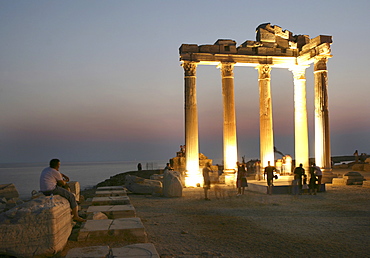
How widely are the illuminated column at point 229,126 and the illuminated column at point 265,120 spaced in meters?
2.11

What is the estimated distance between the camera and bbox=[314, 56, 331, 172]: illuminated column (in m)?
21.2

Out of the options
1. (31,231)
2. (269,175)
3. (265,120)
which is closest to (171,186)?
(269,175)

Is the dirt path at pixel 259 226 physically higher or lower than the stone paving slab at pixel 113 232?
lower

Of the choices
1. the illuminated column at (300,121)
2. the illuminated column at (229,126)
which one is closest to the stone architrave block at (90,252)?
the illuminated column at (229,126)

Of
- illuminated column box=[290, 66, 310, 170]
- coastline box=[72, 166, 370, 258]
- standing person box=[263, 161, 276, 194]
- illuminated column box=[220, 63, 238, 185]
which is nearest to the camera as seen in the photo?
coastline box=[72, 166, 370, 258]

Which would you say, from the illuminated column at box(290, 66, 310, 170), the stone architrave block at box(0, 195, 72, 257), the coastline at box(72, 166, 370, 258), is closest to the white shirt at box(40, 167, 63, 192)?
the stone architrave block at box(0, 195, 72, 257)

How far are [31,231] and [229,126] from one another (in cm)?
1774

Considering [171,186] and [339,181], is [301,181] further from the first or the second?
[171,186]

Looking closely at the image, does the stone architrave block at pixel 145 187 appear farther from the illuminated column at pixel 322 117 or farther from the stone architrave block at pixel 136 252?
the stone architrave block at pixel 136 252

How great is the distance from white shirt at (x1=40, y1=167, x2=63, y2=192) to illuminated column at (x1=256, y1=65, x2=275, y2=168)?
56.7 ft

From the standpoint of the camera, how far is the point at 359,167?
30.5 meters

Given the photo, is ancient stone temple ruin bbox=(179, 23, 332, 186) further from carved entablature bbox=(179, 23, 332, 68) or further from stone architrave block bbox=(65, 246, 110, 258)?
stone architrave block bbox=(65, 246, 110, 258)

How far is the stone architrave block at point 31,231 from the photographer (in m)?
5.62

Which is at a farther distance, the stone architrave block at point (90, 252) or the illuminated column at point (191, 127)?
the illuminated column at point (191, 127)
